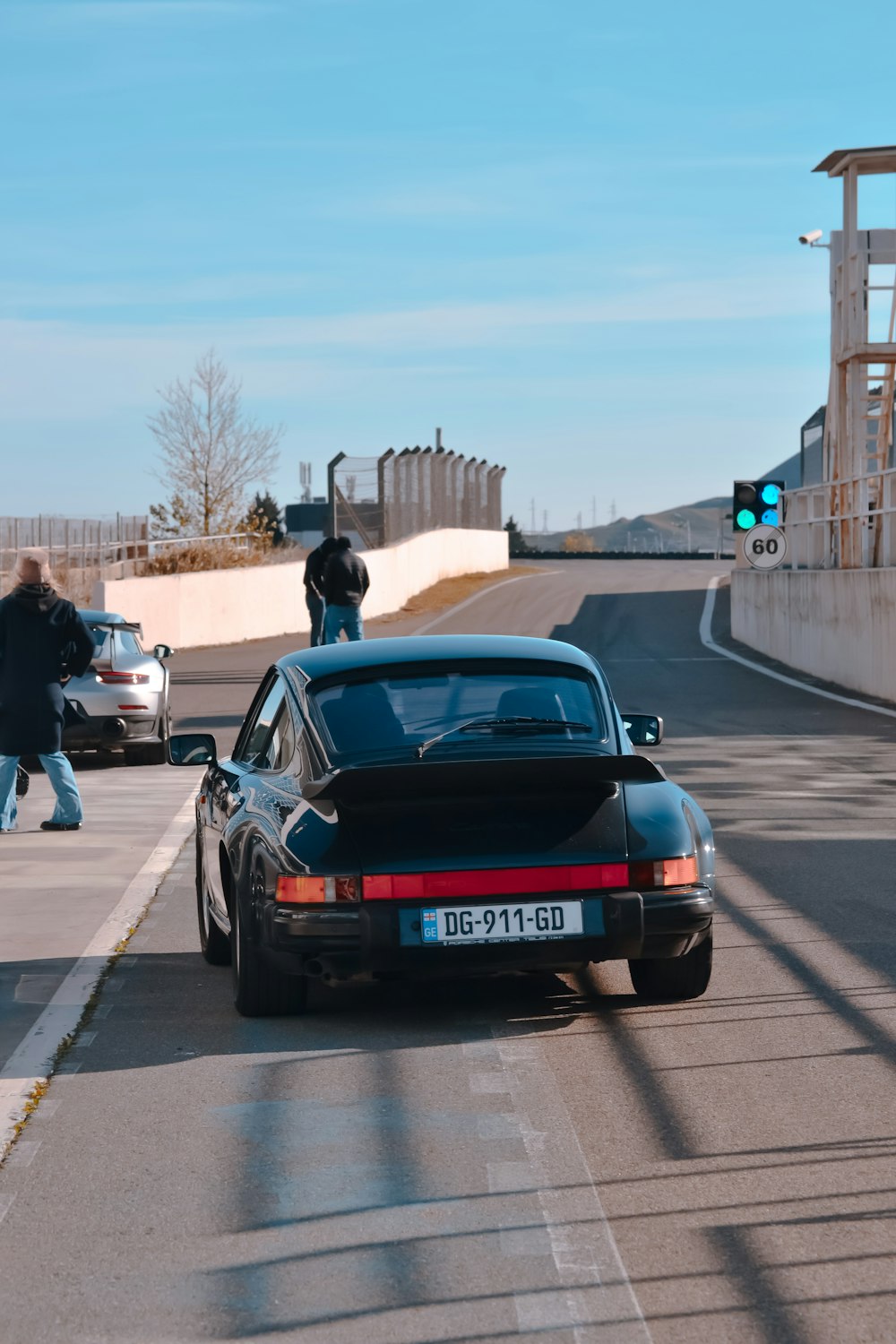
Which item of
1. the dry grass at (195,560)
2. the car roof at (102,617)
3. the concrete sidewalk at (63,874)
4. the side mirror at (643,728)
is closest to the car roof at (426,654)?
the side mirror at (643,728)

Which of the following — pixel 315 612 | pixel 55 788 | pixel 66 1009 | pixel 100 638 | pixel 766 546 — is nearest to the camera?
pixel 66 1009

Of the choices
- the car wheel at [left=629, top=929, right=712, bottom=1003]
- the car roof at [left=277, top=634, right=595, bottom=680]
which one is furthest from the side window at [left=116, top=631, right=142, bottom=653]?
the car wheel at [left=629, top=929, right=712, bottom=1003]

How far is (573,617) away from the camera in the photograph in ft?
130

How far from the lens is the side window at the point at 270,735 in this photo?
22.1 feet

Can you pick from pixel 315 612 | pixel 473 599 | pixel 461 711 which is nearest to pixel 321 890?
pixel 461 711

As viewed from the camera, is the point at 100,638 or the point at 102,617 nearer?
the point at 100,638

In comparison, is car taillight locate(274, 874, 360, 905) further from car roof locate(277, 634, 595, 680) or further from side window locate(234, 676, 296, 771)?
car roof locate(277, 634, 595, 680)

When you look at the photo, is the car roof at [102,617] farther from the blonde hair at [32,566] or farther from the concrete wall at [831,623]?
the concrete wall at [831,623]

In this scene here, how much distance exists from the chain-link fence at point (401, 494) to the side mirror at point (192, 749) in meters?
36.0

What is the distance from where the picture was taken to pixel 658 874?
6.09 meters

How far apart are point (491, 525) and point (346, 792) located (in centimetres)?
5940

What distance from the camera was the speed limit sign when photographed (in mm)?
27172

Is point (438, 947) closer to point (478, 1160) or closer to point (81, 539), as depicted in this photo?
point (478, 1160)

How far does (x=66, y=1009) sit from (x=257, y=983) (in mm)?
749
